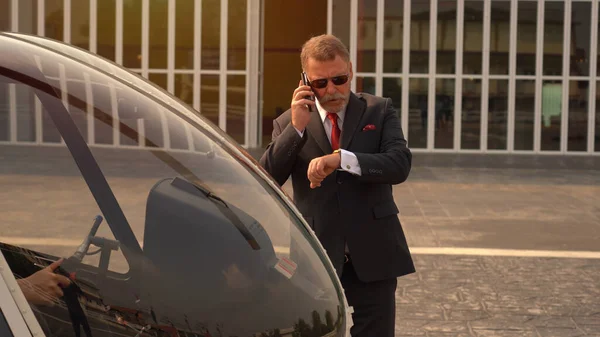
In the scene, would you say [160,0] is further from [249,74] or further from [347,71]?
[347,71]

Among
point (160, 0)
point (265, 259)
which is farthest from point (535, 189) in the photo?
point (265, 259)

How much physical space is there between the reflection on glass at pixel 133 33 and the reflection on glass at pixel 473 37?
698 centimetres

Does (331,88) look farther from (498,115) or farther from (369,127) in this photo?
(498,115)

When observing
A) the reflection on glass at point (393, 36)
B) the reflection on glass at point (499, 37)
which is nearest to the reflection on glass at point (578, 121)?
the reflection on glass at point (499, 37)

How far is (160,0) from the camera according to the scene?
23.7 metres

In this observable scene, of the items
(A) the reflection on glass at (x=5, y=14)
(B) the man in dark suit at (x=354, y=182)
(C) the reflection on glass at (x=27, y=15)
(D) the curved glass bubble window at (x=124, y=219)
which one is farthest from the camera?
(C) the reflection on glass at (x=27, y=15)

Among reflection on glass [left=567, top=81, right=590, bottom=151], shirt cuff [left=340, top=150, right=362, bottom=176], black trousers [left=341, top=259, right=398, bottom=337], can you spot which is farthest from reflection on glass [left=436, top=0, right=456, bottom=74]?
shirt cuff [left=340, top=150, right=362, bottom=176]

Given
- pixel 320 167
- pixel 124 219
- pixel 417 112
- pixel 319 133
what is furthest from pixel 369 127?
pixel 417 112

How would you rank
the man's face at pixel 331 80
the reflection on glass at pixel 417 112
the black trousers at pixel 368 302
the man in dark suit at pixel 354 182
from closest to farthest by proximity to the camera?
the man's face at pixel 331 80, the man in dark suit at pixel 354 182, the black trousers at pixel 368 302, the reflection on glass at pixel 417 112

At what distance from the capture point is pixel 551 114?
23.7 metres

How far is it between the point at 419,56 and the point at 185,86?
215 inches

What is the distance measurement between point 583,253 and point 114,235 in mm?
8127

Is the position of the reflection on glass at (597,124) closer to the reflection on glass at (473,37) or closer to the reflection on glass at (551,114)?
the reflection on glass at (551,114)

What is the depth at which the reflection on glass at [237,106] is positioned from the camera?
2380cm
